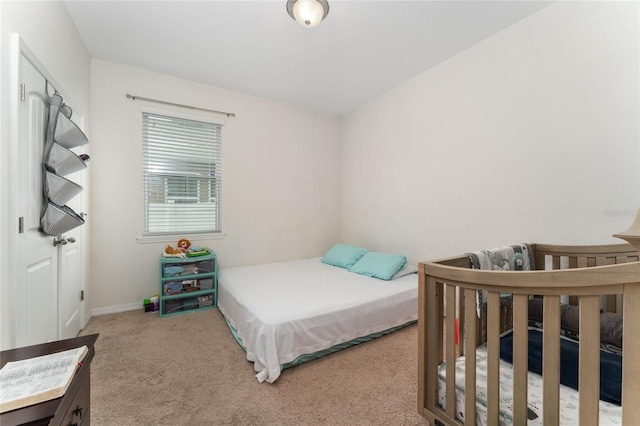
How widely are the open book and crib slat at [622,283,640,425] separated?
1524 millimetres

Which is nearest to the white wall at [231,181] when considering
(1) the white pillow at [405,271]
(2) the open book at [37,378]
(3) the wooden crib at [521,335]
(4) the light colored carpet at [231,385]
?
(4) the light colored carpet at [231,385]

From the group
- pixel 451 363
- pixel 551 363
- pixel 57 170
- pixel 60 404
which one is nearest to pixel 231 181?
pixel 57 170

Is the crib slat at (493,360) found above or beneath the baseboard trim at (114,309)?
above

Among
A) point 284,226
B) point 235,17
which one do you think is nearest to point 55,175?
point 235,17

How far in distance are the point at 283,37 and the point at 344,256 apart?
2.42 meters

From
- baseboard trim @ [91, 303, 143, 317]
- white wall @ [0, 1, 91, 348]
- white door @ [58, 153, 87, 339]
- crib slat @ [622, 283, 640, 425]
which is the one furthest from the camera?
baseboard trim @ [91, 303, 143, 317]

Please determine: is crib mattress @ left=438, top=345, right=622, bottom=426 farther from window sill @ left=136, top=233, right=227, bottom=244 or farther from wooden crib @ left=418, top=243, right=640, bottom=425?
window sill @ left=136, top=233, right=227, bottom=244

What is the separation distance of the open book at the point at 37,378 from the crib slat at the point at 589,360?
1.47 metres

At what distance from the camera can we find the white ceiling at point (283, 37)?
194cm

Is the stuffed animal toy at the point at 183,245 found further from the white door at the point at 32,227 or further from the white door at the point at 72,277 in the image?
the white door at the point at 32,227

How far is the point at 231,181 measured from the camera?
3.31 m

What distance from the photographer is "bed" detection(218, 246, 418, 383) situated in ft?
5.76

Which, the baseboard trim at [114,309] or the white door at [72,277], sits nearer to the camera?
the white door at [72,277]

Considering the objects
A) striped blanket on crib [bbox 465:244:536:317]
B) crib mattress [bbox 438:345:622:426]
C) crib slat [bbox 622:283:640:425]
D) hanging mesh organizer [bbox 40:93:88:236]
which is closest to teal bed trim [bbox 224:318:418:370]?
crib mattress [bbox 438:345:622:426]
